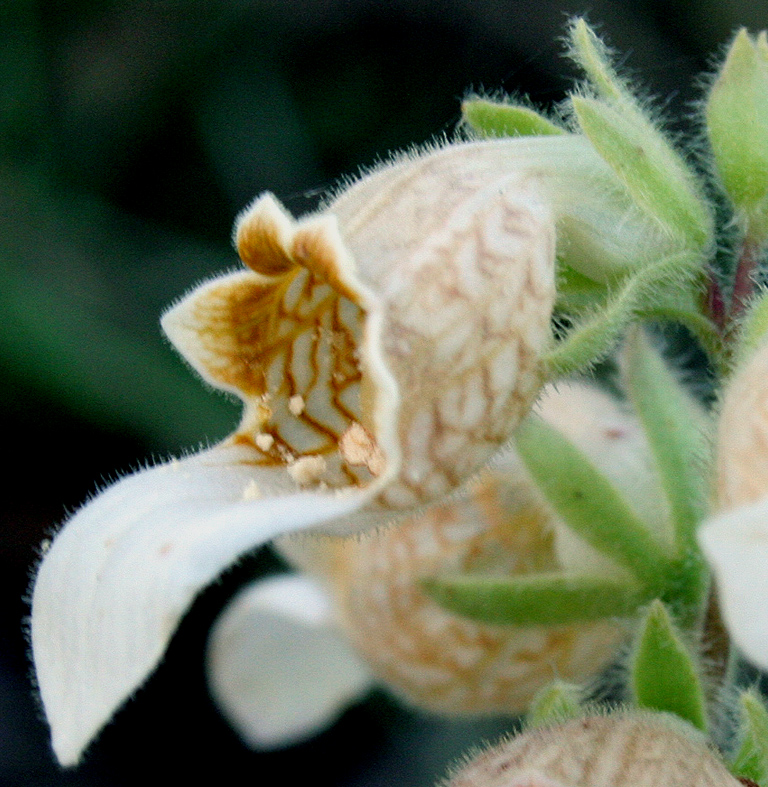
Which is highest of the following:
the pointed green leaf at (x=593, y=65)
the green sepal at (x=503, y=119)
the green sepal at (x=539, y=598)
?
the pointed green leaf at (x=593, y=65)

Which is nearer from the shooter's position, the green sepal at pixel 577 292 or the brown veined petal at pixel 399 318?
the brown veined petal at pixel 399 318

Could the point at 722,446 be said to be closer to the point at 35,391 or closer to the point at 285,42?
the point at 35,391

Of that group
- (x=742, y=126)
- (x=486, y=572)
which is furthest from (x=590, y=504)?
(x=742, y=126)

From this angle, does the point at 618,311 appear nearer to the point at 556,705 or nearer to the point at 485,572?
the point at 556,705

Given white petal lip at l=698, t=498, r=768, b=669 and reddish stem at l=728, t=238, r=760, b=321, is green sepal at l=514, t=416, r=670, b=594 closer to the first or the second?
reddish stem at l=728, t=238, r=760, b=321

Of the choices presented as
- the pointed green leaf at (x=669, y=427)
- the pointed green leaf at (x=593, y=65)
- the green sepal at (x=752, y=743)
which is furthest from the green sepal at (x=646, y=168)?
the green sepal at (x=752, y=743)

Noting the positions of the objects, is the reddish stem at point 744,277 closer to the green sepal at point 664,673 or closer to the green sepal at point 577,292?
the green sepal at point 577,292
